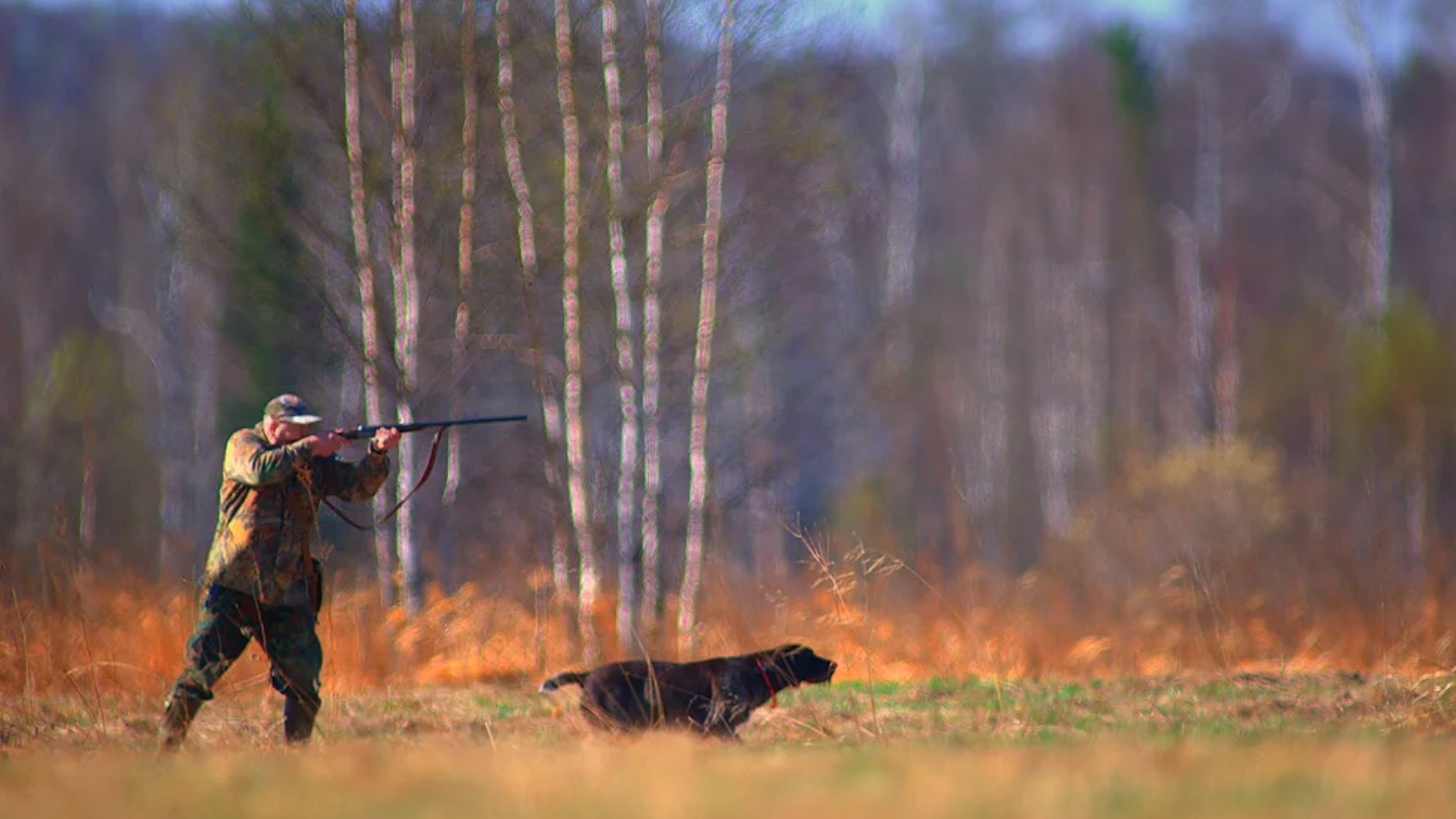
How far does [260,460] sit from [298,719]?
130 cm

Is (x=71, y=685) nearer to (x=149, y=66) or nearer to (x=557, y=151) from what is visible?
(x=557, y=151)

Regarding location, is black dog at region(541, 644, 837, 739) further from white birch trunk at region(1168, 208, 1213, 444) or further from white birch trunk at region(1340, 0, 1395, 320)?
white birch trunk at region(1340, 0, 1395, 320)

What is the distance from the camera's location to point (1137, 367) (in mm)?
32812

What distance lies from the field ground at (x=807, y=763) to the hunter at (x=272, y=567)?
28 centimetres

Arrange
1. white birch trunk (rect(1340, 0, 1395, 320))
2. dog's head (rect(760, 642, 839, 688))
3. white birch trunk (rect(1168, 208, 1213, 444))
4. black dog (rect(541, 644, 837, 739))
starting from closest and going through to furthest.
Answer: black dog (rect(541, 644, 837, 739)) < dog's head (rect(760, 642, 839, 688)) < white birch trunk (rect(1340, 0, 1395, 320)) < white birch trunk (rect(1168, 208, 1213, 444))

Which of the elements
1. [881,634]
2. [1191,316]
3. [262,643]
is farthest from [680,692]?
[1191,316]

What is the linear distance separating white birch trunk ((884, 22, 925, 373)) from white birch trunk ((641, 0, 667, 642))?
10.7 m

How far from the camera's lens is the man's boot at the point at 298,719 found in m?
7.57

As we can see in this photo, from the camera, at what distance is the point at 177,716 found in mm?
7312

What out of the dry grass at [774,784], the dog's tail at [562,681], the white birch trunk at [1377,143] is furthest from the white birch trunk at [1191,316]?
the dry grass at [774,784]

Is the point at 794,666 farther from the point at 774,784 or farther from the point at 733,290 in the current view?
the point at 733,290

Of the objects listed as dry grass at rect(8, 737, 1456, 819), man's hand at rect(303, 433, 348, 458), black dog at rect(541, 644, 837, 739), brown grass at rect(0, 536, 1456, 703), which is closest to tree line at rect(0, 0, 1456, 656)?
brown grass at rect(0, 536, 1456, 703)

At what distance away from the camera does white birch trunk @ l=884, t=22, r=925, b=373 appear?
1099 inches

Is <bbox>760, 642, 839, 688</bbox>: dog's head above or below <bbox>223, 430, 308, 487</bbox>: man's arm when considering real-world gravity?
below
